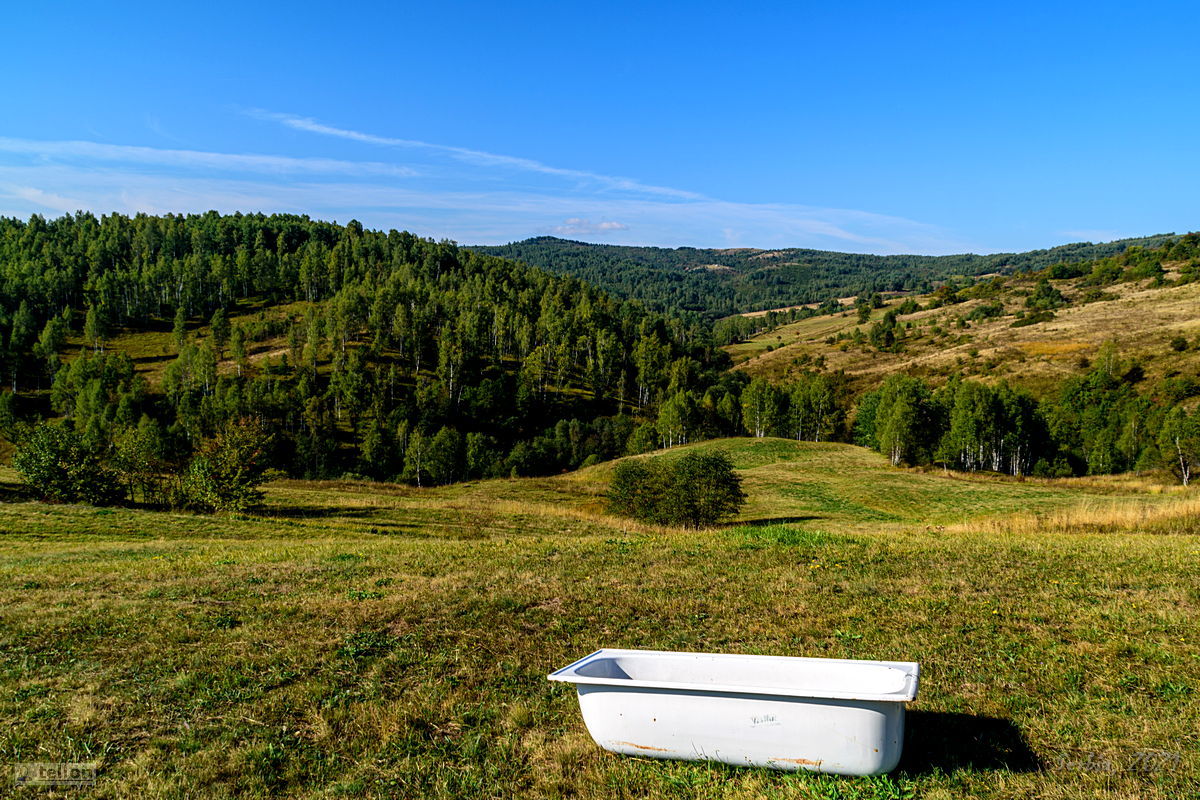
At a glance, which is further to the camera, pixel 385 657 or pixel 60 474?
pixel 60 474

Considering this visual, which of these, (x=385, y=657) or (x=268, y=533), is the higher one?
(x=385, y=657)

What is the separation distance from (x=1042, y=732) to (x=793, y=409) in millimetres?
127686

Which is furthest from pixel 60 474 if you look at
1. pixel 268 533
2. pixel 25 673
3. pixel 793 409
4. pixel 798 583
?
pixel 793 409

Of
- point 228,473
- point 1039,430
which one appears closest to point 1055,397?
point 1039,430

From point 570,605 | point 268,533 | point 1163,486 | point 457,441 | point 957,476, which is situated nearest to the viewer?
point 570,605

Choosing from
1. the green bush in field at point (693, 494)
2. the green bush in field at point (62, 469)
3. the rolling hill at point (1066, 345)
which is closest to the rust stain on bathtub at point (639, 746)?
the green bush in field at point (693, 494)

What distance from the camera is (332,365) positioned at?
14938cm

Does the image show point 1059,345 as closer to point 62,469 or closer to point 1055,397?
point 1055,397

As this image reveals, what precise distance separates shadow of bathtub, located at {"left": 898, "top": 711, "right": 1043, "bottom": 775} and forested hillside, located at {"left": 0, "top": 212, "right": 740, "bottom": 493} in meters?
110

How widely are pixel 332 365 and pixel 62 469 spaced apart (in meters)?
104

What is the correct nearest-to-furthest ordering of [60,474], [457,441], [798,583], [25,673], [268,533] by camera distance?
[25,673] < [798,583] < [268,533] < [60,474] < [457,441]

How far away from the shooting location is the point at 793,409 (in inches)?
5162

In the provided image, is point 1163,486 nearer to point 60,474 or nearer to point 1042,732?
point 1042,732

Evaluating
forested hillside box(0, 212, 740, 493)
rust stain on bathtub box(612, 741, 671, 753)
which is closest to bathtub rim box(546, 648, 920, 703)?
rust stain on bathtub box(612, 741, 671, 753)
